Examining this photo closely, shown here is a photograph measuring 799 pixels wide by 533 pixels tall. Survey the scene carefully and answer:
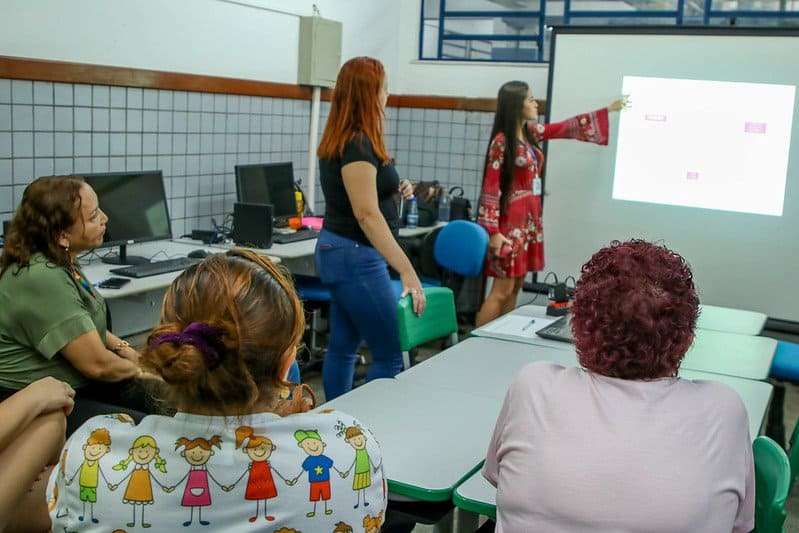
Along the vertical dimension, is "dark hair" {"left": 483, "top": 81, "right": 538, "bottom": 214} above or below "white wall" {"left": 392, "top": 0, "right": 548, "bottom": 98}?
below

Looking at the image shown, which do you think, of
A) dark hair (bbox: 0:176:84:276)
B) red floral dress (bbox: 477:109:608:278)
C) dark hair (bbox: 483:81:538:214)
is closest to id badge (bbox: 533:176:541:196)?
red floral dress (bbox: 477:109:608:278)

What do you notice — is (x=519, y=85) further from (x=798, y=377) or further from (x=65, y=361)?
(x=65, y=361)

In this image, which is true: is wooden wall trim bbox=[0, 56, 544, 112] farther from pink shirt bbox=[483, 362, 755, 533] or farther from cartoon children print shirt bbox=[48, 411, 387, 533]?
pink shirt bbox=[483, 362, 755, 533]

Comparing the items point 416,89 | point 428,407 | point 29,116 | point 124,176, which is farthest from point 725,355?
point 416,89

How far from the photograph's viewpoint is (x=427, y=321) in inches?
122

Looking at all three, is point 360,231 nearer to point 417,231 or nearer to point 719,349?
point 719,349

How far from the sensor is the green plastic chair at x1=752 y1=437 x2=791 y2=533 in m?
1.58

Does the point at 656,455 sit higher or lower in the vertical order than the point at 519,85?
lower

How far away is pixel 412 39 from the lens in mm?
6137

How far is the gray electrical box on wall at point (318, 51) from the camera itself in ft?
16.9

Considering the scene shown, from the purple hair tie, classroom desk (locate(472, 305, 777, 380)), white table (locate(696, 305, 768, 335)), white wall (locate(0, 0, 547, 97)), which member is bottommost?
classroom desk (locate(472, 305, 777, 380))

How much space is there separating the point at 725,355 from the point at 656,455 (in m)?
1.59

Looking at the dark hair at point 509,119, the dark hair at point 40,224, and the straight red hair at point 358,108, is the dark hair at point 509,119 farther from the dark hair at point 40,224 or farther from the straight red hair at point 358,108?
the dark hair at point 40,224

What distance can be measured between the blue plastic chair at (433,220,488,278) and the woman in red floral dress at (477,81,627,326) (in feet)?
0.41
